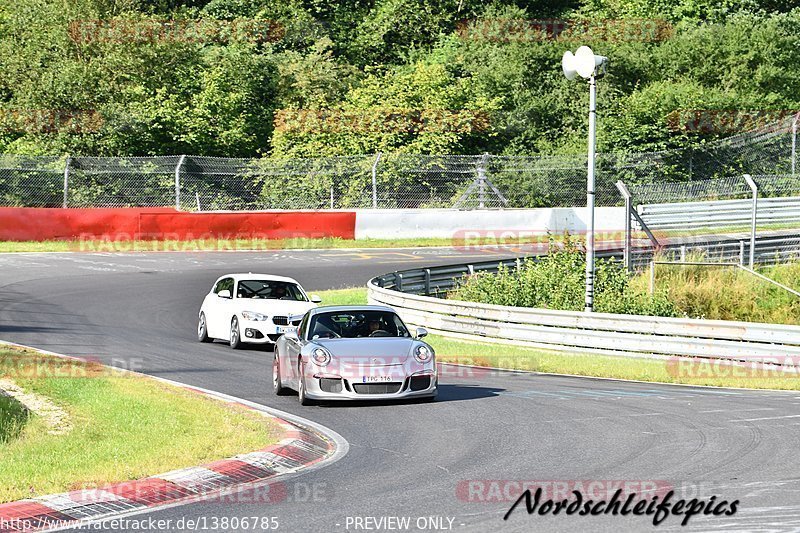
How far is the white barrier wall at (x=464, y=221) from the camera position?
3931 centimetres

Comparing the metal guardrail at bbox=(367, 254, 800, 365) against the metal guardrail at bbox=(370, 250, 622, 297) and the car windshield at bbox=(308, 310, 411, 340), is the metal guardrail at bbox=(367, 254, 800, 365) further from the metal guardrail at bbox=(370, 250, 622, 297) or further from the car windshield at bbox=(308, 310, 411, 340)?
the car windshield at bbox=(308, 310, 411, 340)

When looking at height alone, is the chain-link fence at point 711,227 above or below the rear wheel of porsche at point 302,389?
above

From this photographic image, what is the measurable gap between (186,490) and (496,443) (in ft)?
11.1

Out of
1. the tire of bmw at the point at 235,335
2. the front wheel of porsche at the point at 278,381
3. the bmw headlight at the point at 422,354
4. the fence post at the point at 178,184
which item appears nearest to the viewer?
the bmw headlight at the point at 422,354

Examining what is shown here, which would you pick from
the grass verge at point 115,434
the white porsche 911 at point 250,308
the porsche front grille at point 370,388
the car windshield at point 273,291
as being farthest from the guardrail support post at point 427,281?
the porsche front grille at point 370,388

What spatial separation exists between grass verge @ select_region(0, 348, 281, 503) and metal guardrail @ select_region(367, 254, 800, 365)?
7338 mm

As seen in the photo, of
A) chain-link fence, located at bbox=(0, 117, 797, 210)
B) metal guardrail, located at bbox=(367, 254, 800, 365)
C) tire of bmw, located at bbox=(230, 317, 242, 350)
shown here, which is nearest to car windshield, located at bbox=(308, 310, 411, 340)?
metal guardrail, located at bbox=(367, 254, 800, 365)

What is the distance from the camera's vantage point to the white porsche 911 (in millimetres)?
20969

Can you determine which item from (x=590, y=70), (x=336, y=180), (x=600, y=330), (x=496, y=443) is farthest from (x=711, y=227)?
(x=496, y=443)

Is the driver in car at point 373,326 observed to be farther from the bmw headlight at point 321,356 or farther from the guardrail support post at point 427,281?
the guardrail support post at point 427,281

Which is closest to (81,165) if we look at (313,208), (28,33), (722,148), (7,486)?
(313,208)

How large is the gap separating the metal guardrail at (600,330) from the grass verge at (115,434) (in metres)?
7.34

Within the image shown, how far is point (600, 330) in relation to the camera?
66.4ft

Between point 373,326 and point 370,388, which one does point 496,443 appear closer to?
Answer: point 370,388
